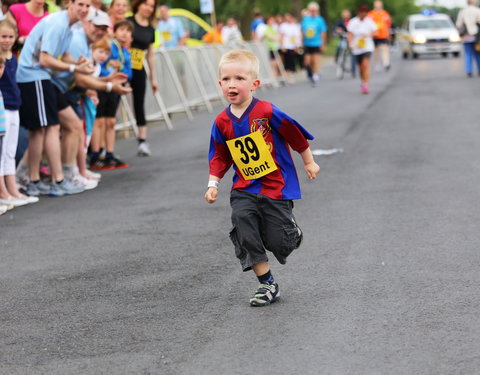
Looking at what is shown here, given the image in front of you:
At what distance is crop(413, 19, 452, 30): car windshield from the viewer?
42350mm

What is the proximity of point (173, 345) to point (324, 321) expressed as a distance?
80 centimetres

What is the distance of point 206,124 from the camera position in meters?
16.8

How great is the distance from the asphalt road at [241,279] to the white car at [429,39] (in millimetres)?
30421

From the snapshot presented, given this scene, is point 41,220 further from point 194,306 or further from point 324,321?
point 324,321

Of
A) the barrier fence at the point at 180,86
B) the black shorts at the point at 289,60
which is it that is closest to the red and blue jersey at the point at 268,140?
the barrier fence at the point at 180,86

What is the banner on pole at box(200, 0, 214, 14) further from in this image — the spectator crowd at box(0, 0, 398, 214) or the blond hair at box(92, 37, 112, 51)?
the blond hair at box(92, 37, 112, 51)

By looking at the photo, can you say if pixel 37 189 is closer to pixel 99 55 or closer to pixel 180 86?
pixel 99 55

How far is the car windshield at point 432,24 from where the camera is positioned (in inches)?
1667

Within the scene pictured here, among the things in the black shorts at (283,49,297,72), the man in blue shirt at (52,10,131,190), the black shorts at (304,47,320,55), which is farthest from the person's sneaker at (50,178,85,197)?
the black shorts at (283,49,297,72)

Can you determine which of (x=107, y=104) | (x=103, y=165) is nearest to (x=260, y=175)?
(x=107, y=104)

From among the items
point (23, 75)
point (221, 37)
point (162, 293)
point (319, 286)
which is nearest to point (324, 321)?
point (319, 286)

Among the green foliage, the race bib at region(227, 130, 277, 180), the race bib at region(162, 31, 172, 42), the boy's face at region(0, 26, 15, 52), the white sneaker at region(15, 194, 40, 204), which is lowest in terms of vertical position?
the green foliage

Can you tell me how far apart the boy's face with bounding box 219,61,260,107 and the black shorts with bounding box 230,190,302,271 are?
56cm

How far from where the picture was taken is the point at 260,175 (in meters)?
5.41
